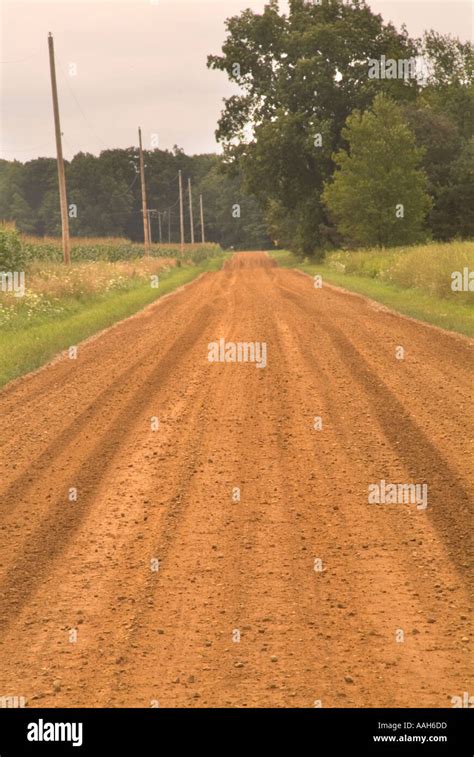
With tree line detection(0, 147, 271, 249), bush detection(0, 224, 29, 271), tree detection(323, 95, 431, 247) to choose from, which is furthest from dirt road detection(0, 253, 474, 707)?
tree line detection(0, 147, 271, 249)

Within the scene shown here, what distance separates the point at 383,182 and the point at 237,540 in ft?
129

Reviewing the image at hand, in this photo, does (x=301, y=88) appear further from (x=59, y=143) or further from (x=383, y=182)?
(x=59, y=143)

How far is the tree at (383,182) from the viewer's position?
4475cm

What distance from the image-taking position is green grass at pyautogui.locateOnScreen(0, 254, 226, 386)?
675 inches

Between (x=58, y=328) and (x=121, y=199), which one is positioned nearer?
(x=58, y=328)

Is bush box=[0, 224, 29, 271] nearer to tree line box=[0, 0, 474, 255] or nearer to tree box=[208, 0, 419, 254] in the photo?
tree line box=[0, 0, 474, 255]

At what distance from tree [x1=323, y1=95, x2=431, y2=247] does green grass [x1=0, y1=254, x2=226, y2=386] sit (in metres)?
14.8

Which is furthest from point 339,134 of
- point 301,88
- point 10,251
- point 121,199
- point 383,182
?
point 121,199

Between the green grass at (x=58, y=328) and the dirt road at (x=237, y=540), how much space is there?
2.62m

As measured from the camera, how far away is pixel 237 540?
7.27 meters

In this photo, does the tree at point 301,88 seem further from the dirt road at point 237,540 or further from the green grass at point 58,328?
the dirt road at point 237,540

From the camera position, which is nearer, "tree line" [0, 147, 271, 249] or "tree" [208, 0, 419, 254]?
"tree" [208, 0, 419, 254]

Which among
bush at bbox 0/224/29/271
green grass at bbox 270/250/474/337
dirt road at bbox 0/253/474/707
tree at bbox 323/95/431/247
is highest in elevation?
tree at bbox 323/95/431/247

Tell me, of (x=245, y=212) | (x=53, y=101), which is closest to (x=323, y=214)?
(x=53, y=101)
